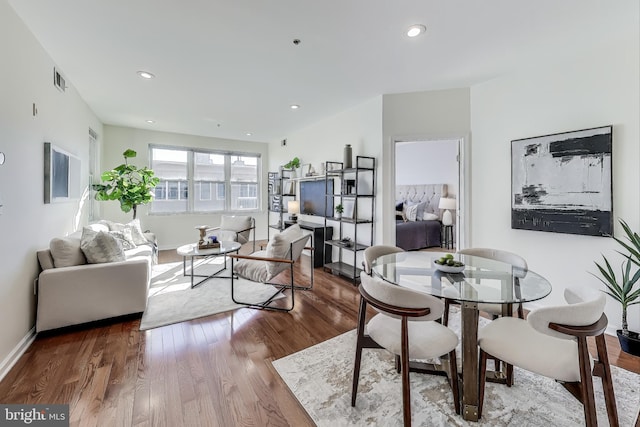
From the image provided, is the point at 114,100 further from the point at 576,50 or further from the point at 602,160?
the point at 602,160

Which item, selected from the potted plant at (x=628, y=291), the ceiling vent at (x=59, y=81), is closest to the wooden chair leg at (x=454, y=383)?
the potted plant at (x=628, y=291)

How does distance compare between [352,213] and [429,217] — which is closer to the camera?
[352,213]

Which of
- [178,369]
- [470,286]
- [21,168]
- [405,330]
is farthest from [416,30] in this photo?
[21,168]

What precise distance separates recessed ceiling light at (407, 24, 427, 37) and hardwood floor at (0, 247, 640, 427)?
273 cm

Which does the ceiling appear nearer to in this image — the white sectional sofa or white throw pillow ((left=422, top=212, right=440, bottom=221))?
the white sectional sofa

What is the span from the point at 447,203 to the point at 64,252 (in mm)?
6615

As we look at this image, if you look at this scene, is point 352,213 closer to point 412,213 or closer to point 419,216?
point 412,213

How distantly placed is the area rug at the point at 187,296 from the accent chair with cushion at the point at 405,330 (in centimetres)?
192

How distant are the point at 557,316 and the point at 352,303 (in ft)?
7.20

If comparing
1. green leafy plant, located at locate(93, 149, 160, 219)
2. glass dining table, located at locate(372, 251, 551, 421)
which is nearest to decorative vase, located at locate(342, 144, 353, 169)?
glass dining table, located at locate(372, 251, 551, 421)

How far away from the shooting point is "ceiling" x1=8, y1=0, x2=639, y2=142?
209 cm

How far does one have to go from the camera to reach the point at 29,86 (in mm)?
2412

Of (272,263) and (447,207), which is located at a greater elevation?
(447,207)

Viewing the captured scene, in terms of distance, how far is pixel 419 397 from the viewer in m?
1.76
